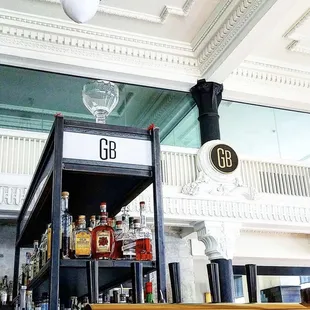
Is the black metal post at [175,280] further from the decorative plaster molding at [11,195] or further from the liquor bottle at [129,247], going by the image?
the decorative plaster molding at [11,195]

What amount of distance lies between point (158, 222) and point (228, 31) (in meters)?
4.56

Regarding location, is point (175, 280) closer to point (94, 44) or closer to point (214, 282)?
point (214, 282)

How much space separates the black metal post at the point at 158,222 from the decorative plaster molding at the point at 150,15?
4384mm

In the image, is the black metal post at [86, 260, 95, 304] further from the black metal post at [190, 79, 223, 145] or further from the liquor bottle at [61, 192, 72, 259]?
the black metal post at [190, 79, 223, 145]

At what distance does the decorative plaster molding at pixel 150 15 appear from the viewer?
6.11m

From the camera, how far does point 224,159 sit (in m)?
6.43

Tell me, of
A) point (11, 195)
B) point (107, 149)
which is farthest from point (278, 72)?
point (107, 149)

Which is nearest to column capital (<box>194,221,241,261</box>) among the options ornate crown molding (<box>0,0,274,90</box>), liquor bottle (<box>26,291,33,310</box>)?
ornate crown molding (<box>0,0,274,90</box>)

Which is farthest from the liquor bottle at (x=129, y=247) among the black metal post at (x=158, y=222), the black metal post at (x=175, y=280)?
the black metal post at (x=175, y=280)

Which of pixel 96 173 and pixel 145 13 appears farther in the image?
pixel 145 13

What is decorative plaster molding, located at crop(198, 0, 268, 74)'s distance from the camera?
18.4 ft

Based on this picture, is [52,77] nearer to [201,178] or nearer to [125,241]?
[201,178]

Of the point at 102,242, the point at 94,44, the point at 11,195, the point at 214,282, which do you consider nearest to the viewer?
the point at 214,282

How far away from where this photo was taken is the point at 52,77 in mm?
6633
